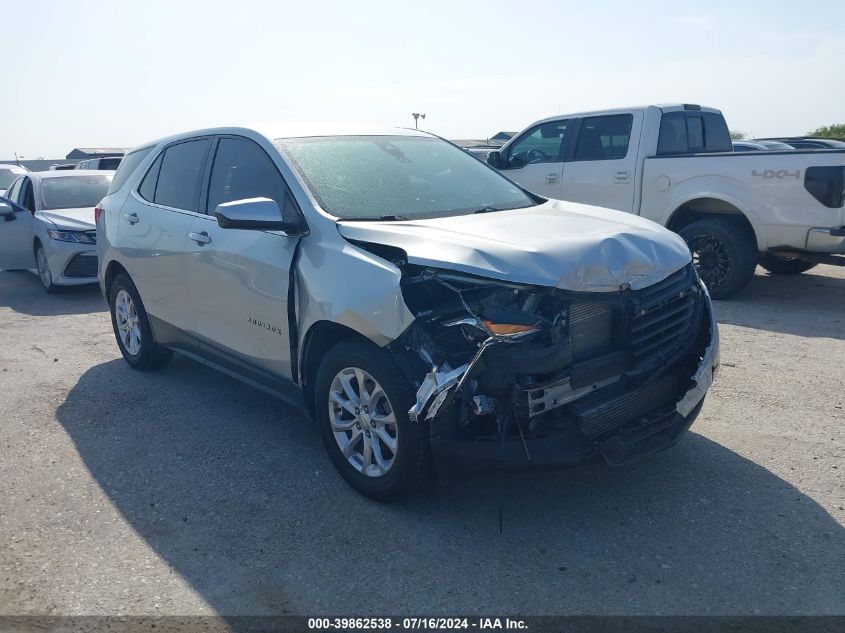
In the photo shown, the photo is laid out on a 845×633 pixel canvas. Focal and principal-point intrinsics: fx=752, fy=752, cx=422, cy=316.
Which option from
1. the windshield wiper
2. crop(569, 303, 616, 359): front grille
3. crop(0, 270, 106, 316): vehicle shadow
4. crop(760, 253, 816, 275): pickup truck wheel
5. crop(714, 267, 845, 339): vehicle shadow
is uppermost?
the windshield wiper

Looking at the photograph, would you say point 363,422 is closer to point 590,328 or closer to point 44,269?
point 590,328

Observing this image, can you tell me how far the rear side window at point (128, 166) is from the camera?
604 cm

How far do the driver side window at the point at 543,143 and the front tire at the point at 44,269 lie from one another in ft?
20.4

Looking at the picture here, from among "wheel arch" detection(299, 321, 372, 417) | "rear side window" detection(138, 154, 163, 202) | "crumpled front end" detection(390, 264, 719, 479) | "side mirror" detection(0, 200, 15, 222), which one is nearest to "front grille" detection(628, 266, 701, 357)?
"crumpled front end" detection(390, 264, 719, 479)

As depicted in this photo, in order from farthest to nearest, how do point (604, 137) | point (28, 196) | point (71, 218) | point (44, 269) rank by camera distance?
point (28, 196) < point (44, 269) < point (71, 218) < point (604, 137)

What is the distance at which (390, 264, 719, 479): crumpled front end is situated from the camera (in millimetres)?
3209

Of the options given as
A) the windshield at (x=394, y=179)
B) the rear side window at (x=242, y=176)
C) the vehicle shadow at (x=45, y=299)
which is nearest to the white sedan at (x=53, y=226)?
the vehicle shadow at (x=45, y=299)

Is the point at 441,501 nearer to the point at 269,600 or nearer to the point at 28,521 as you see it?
the point at 269,600

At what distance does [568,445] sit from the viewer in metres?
3.26

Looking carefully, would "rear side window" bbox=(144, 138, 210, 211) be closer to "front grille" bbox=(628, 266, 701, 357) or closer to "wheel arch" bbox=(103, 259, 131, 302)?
"wheel arch" bbox=(103, 259, 131, 302)

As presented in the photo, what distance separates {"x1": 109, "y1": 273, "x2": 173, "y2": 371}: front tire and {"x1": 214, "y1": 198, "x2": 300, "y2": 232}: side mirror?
218 cm

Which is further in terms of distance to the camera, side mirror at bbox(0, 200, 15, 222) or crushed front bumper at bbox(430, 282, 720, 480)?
side mirror at bbox(0, 200, 15, 222)

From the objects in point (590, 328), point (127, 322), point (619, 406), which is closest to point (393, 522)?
point (619, 406)

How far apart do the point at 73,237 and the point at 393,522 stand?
772 centimetres
